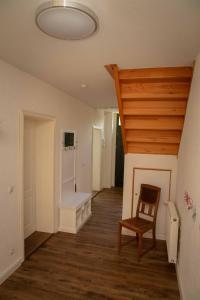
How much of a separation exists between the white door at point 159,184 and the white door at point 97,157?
9.31 ft

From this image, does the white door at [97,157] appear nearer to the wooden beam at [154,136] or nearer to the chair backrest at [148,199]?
the wooden beam at [154,136]

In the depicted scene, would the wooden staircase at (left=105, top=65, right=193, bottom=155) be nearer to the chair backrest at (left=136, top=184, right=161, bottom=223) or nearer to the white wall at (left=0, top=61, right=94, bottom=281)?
the chair backrest at (left=136, top=184, right=161, bottom=223)

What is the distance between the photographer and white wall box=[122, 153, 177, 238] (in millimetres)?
3322

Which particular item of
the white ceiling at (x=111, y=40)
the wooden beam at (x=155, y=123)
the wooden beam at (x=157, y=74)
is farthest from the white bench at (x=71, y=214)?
the wooden beam at (x=157, y=74)

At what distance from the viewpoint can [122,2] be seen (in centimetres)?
120

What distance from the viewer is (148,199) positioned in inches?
128

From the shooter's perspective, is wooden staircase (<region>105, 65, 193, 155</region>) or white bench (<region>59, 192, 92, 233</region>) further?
white bench (<region>59, 192, 92, 233</region>)

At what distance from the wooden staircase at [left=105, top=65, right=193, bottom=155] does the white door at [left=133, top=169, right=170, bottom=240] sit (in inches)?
17.3

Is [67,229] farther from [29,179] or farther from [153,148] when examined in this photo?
[153,148]

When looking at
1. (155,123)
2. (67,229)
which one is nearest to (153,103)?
(155,123)

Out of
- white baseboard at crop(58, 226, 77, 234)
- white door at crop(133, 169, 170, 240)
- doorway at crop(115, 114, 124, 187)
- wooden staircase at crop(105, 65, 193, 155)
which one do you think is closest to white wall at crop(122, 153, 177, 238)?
white door at crop(133, 169, 170, 240)

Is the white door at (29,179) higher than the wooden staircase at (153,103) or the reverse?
the reverse

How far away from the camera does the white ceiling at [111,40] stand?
125 centimetres

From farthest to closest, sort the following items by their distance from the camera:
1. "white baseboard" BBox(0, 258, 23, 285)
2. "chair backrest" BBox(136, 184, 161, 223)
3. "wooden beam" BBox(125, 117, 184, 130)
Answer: "chair backrest" BBox(136, 184, 161, 223) → "wooden beam" BBox(125, 117, 184, 130) → "white baseboard" BBox(0, 258, 23, 285)
